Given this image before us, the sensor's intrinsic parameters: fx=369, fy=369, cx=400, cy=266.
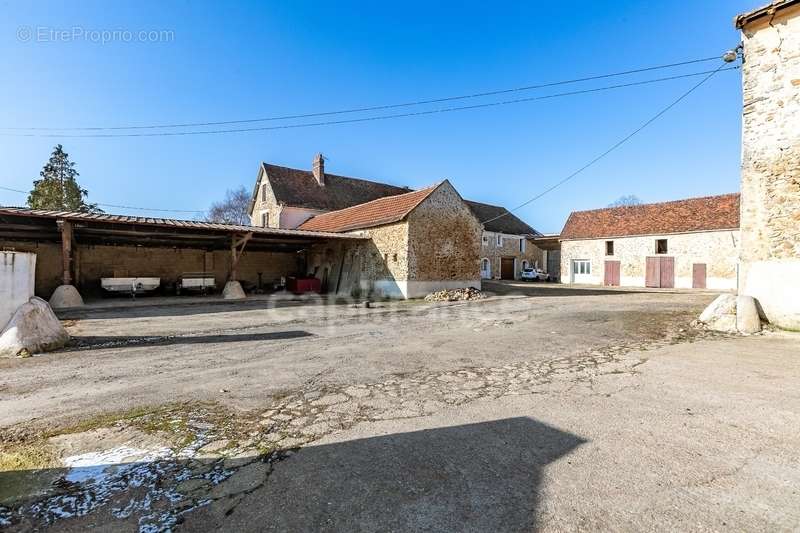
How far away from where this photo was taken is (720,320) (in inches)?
337

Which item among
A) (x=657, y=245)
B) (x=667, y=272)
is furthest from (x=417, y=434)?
(x=657, y=245)

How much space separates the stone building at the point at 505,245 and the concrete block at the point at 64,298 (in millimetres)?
26427

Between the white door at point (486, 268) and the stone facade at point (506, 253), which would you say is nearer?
the white door at point (486, 268)

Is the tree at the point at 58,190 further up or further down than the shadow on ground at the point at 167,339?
further up

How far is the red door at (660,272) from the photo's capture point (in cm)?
2417

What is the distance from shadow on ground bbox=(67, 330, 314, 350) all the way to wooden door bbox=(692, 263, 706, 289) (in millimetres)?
25294

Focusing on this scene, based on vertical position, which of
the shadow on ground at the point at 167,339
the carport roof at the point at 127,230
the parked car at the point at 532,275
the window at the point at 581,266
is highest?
the carport roof at the point at 127,230

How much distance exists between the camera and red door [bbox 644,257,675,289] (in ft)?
79.3

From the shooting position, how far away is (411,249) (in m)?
16.4

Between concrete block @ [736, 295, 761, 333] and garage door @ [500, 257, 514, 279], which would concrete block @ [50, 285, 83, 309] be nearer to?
concrete block @ [736, 295, 761, 333]

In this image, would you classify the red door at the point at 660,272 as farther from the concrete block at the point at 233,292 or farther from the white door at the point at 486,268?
the concrete block at the point at 233,292

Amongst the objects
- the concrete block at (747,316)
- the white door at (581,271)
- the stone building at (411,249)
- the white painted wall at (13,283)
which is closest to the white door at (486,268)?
the white door at (581,271)

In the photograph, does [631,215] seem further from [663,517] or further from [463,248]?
[663,517]

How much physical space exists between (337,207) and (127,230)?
15.0m
